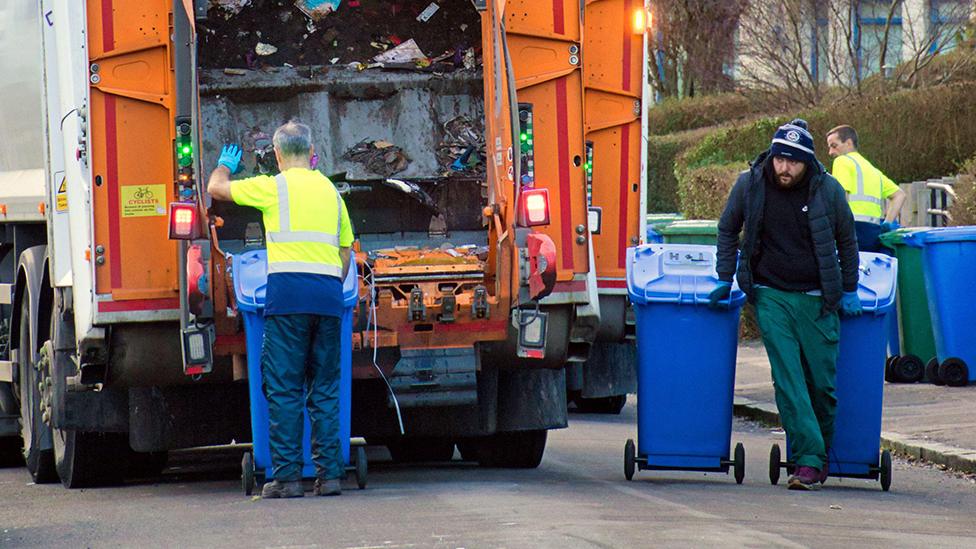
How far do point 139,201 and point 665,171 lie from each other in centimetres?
1959

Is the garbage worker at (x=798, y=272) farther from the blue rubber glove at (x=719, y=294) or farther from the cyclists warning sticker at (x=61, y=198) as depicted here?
the cyclists warning sticker at (x=61, y=198)

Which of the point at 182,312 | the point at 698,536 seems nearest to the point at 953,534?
the point at 698,536

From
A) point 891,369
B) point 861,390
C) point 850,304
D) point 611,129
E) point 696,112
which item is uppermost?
point 696,112

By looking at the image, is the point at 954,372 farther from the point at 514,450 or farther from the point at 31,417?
the point at 31,417

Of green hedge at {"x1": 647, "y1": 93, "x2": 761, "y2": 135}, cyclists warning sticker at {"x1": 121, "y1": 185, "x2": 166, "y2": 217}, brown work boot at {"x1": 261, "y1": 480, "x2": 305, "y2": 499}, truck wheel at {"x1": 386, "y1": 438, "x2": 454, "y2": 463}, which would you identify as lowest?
truck wheel at {"x1": 386, "y1": 438, "x2": 454, "y2": 463}

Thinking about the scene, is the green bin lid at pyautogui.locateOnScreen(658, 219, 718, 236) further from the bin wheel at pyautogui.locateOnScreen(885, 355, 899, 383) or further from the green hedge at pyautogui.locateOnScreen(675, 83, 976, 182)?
the green hedge at pyautogui.locateOnScreen(675, 83, 976, 182)

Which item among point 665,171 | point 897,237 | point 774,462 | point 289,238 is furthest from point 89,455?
point 665,171

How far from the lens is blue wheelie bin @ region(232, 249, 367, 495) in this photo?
7801 millimetres

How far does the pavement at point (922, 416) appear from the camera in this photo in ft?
31.2

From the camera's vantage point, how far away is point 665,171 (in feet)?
89.4

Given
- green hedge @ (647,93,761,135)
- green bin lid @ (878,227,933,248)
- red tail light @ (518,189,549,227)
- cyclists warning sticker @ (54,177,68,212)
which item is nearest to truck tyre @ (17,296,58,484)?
cyclists warning sticker @ (54,177,68,212)

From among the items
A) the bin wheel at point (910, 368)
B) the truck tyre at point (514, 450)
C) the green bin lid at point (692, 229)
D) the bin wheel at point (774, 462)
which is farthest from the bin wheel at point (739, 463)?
the green bin lid at point (692, 229)

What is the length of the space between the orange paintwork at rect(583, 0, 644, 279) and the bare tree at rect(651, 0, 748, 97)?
18227 millimetres

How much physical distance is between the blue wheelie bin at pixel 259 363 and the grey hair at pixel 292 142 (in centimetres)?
43
